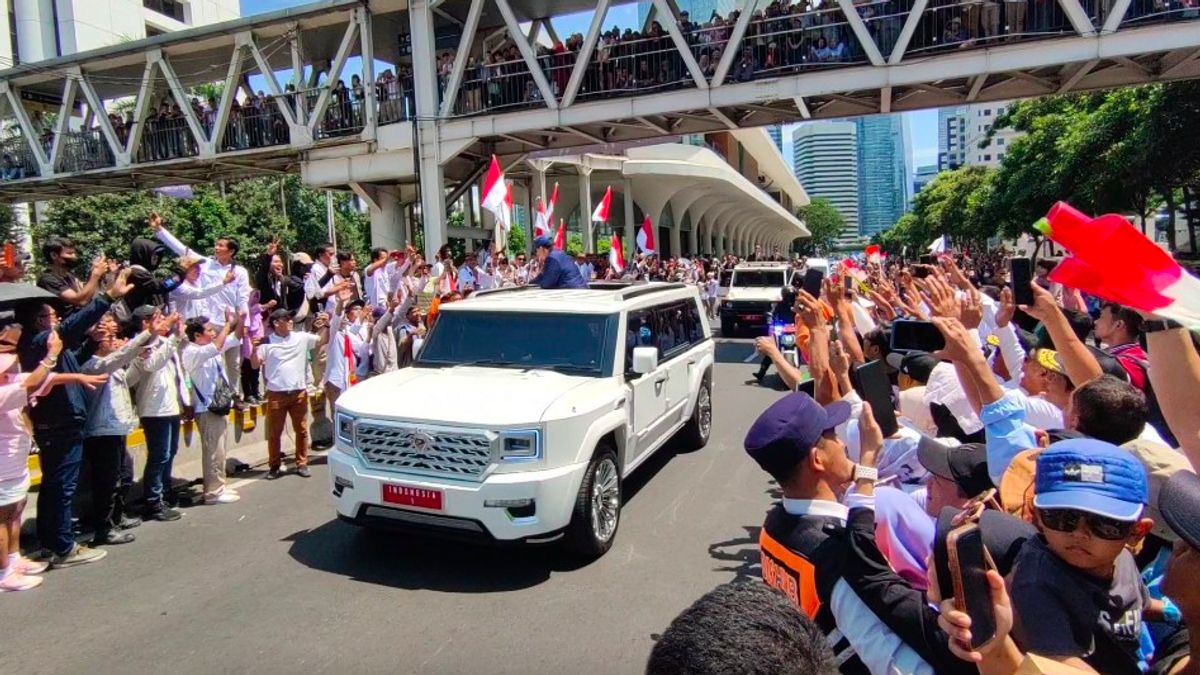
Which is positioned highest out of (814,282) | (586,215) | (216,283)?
(586,215)

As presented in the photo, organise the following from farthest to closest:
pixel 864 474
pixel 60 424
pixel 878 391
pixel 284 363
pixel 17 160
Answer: pixel 17 160, pixel 284 363, pixel 60 424, pixel 878 391, pixel 864 474

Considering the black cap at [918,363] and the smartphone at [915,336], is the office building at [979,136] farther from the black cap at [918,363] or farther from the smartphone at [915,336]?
the smartphone at [915,336]

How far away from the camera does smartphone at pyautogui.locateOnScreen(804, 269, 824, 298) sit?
4.46 m

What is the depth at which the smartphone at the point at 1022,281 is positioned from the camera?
10.7 feet

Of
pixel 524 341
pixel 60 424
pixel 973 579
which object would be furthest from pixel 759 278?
pixel 973 579

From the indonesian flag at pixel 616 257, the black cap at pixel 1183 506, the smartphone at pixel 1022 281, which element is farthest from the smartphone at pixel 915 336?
the indonesian flag at pixel 616 257

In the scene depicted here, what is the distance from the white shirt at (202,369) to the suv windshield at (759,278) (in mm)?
15754

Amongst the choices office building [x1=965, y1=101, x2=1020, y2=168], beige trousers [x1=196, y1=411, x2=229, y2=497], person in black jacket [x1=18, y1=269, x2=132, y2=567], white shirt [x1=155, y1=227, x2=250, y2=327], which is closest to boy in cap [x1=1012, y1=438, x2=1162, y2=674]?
person in black jacket [x1=18, y1=269, x2=132, y2=567]

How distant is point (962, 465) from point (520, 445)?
3.00 m

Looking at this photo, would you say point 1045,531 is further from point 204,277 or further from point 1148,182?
point 1148,182

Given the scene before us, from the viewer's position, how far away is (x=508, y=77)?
60.2 feet

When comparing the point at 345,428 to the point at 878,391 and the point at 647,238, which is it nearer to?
the point at 878,391

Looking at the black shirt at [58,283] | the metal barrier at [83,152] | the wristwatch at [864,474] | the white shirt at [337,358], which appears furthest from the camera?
the metal barrier at [83,152]

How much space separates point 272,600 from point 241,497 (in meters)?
2.64
